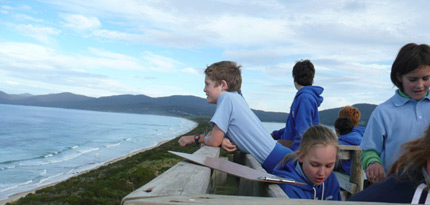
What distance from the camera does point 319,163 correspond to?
10.1 ft

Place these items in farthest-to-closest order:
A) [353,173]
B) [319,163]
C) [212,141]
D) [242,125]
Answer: [353,173], [212,141], [242,125], [319,163]

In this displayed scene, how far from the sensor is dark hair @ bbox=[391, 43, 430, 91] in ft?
10.6

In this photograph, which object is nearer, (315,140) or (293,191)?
(293,191)

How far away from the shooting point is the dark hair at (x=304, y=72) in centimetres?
534

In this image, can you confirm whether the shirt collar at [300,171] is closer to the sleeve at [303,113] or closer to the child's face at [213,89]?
the child's face at [213,89]

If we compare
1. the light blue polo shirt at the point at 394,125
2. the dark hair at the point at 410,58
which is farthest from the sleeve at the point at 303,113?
the dark hair at the point at 410,58

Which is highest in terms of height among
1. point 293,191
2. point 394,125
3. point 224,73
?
point 224,73

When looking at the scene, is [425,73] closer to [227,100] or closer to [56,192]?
[227,100]

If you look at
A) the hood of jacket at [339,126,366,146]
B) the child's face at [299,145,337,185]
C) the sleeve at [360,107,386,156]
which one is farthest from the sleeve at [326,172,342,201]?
the hood of jacket at [339,126,366,146]

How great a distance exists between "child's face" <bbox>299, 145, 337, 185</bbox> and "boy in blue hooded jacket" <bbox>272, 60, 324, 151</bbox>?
1685 mm

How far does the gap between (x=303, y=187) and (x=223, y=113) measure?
1210 millimetres

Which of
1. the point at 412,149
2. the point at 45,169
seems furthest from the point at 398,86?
the point at 45,169

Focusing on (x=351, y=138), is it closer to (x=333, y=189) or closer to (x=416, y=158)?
(x=333, y=189)

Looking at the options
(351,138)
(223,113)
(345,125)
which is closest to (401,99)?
(223,113)
